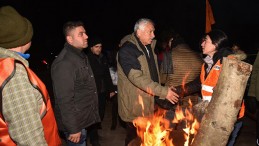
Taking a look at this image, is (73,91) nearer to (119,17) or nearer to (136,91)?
(136,91)

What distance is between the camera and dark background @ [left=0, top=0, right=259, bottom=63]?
89.1 ft

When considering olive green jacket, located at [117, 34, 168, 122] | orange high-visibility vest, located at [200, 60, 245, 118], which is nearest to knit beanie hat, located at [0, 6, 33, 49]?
olive green jacket, located at [117, 34, 168, 122]

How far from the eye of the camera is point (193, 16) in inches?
1173

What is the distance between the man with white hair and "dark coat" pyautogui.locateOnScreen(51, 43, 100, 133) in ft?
1.76

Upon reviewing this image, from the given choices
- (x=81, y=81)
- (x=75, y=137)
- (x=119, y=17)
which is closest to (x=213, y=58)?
(x=81, y=81)

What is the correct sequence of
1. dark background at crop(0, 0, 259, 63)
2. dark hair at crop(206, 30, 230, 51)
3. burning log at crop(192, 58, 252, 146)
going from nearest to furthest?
burning log at crop(192, 58, 252, 146)
dark hair at crop(206, 30, 230, 51)
dark background at crop(0, 0, 259, 63)

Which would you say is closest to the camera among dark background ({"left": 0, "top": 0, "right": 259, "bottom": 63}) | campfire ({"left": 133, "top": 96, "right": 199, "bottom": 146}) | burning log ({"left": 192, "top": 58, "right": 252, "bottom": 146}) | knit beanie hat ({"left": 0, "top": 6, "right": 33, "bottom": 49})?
knit beanie hat ({"left": 0, "top": 6, "right": 33, "bottom": 49})

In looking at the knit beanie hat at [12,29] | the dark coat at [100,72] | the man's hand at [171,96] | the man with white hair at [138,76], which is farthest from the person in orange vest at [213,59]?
the knit beanie hat at [12,29]

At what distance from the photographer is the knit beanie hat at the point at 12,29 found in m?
2.04

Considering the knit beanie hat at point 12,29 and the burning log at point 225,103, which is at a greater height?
the knit beanie hat at point 12,29

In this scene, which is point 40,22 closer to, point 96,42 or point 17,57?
point 96,42

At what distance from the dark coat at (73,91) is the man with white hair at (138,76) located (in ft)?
1.76

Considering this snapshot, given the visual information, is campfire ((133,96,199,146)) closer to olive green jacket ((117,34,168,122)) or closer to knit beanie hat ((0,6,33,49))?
olive green jacket ((117,34,168,122))

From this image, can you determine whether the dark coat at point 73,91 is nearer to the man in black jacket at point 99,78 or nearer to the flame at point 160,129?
the flame at point 160,129
